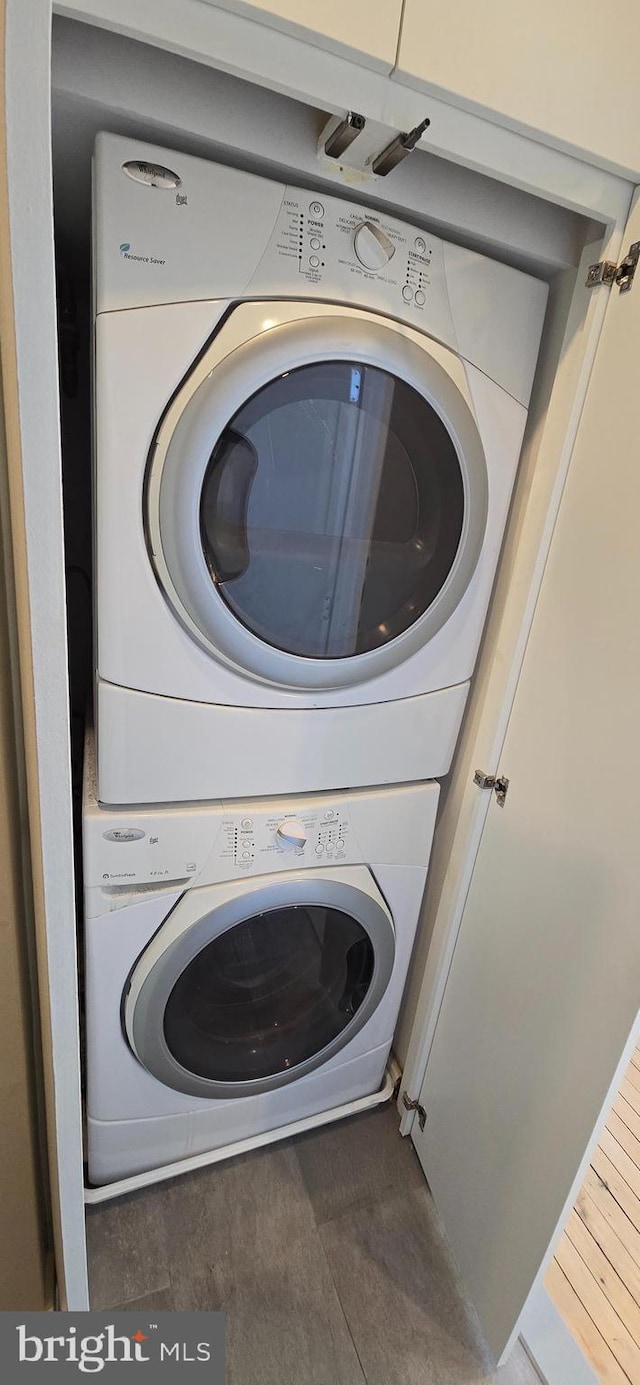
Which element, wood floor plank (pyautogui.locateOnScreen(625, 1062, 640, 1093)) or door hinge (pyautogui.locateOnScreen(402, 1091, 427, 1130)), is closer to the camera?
door hinge (pyautogui.locateOnScreen(402, 1091, 427, 1130))

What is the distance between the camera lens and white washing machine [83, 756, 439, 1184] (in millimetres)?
1055

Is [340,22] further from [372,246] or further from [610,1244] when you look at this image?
[610,1244]

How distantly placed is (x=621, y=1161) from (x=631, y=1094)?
0.24 m

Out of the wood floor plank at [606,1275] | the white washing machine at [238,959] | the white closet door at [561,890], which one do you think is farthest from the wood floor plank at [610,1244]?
the white washing machine at [238,959]

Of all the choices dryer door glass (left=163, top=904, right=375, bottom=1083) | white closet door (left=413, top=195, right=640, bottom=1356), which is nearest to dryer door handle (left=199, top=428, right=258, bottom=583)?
white closet door (left=413, top=195, right=640, bottom=1356)

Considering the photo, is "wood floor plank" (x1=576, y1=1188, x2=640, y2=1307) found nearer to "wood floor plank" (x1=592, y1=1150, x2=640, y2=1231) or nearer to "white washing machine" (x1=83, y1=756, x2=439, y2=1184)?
"wood floor plank" (x1=592, y1=1150, x2=640, y2=1231)

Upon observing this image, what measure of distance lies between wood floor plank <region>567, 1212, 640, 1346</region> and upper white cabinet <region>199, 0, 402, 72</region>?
6.14ft

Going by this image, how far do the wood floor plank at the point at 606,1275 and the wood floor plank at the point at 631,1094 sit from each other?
40 cm

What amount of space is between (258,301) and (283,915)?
938mm

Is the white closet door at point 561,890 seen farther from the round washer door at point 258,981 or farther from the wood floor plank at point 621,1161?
the wood floor plank at point 621,1161

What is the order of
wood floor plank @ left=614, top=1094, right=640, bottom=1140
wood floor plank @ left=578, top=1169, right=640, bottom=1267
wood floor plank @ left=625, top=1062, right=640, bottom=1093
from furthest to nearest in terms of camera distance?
wood floor plank @ left=625, top=1062, right=640, bottom=1093
wood floor plank @ left=614, top=1094, right=640, bottom=1140
wood floor plank @ left=578, top=1169, right=640, bottom=1267

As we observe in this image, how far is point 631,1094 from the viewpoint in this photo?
174 centimetres

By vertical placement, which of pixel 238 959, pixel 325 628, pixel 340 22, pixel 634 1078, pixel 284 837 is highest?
pixel 340 22

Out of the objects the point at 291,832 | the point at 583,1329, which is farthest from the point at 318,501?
the point at 583,1329
